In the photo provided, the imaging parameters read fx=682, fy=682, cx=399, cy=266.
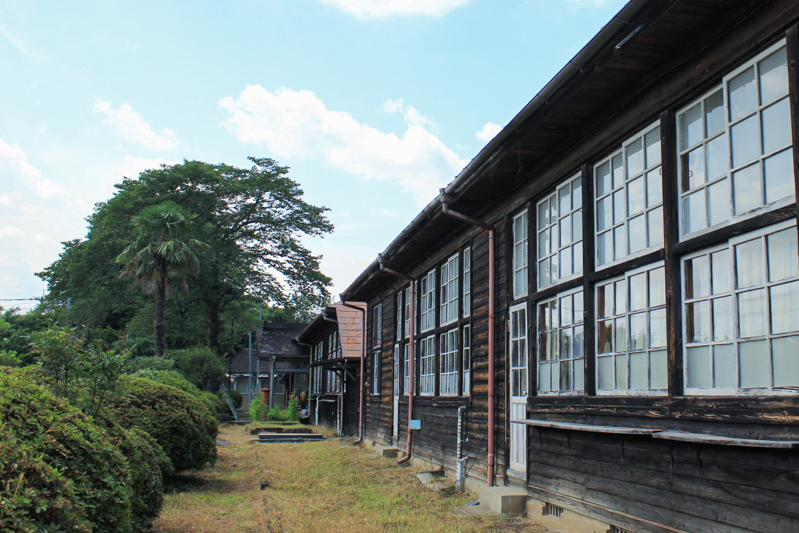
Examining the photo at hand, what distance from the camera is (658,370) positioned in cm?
595

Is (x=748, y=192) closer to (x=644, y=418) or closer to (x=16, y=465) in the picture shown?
(x=644, y=418)

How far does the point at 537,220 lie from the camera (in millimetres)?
8945

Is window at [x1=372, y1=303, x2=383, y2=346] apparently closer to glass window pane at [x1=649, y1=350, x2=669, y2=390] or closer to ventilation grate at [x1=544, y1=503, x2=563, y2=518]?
ventilation grate at [x1=544, y1=503, x2=563, y2=518]

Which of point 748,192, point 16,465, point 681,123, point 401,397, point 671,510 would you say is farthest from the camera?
point 401,397

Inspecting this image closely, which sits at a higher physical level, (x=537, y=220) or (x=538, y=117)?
(x=538, y=117)

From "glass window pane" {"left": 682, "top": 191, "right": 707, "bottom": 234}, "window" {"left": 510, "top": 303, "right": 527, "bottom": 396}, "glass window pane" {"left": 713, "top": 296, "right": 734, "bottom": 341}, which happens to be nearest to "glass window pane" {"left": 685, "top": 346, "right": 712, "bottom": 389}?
"glass window pane" {"left": 713, "top": 296, "right": 734, "bottom": 341}

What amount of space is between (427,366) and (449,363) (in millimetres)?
1686

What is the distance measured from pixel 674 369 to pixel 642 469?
1023 millimetres

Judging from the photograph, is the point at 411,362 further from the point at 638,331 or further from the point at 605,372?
the point at 638,331

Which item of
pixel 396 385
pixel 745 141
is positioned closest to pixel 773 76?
pixel 745 141

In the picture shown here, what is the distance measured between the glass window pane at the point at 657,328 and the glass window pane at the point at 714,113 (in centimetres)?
158

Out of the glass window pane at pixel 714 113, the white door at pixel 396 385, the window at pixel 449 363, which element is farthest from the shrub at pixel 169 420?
the glass window pane at pixel 714 113

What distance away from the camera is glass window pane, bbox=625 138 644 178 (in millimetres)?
6523

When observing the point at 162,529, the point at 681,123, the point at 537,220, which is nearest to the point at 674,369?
the point at 681,123
